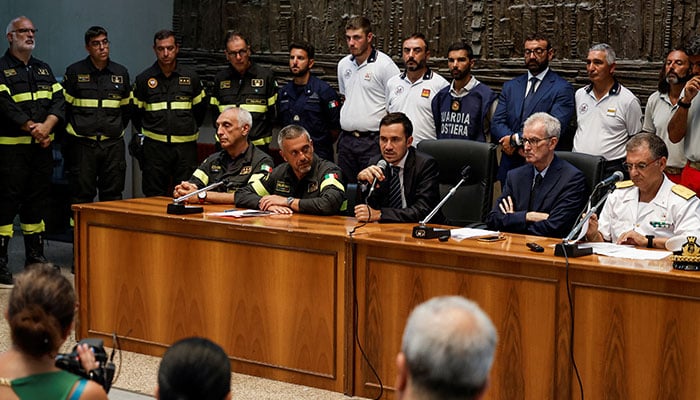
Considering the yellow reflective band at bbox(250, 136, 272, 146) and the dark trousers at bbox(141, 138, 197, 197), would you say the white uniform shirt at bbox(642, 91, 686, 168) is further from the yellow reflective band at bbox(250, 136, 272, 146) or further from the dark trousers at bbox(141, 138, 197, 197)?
the dark trousers at bbox(141, 138, 197, 197)

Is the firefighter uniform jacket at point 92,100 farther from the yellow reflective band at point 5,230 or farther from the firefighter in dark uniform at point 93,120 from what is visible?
the yellow reflective band at point 5,230

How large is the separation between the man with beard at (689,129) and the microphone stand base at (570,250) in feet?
5.41

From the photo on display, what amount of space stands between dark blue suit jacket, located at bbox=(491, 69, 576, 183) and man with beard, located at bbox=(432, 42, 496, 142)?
4.5 inches

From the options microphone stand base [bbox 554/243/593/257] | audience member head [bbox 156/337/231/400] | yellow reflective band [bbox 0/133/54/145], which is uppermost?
yellow reflective band [bbox 0/133/54/145]

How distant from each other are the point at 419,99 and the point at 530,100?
82cm

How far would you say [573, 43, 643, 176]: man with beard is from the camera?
20.7ft

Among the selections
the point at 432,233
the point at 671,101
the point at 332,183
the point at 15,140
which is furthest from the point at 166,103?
the point at 671,101

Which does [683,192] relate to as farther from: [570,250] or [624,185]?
[570,250]

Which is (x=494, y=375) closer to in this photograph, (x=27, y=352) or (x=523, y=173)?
(x=523, y=173)

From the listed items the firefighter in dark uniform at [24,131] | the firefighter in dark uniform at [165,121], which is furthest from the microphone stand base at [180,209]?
the firefighter in dark uniform at [165,121]

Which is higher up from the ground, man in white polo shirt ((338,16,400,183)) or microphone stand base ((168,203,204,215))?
man in white polo shirt ((338,16,400,183))

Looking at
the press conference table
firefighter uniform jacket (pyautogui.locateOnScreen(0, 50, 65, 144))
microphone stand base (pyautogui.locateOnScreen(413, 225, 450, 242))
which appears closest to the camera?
the press conference table

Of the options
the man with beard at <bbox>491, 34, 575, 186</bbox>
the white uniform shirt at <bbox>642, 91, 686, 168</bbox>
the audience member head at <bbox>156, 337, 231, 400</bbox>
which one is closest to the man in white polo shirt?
the man with beard at <bbox>491, 34, 575, 186</bbox>

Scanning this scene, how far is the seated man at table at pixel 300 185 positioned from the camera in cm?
559
